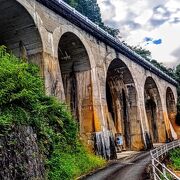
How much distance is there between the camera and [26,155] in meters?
8.61

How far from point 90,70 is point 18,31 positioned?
20.9 feet

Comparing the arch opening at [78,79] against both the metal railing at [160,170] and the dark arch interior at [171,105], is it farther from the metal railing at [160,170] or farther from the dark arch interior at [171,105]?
the dark arch interior at [171,105]

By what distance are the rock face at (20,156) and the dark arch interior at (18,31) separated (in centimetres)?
731

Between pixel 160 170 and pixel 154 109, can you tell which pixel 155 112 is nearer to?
pixel 154 109

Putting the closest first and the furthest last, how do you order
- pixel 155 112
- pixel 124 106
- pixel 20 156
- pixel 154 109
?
pixel 20 156 → pixel 124 106 → pixel 155 112 → pixel 154 109

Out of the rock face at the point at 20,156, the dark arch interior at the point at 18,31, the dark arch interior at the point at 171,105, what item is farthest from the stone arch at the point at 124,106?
the rock face at the point at 20,156

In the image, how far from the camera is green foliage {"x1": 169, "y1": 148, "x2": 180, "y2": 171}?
2189 centimetres

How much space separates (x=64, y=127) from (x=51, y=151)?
9.76 feet

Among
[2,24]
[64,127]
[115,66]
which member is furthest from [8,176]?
[115,66]

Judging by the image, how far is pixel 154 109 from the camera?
38844 mm

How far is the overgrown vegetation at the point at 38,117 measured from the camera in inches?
359

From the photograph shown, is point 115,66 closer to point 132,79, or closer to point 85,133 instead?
point 132,79

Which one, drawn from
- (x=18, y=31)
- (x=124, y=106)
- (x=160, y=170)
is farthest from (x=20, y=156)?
(x=124, y=106)

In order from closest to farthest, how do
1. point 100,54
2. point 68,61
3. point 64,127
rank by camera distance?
point 64,127
point 68,61
point 100,54
